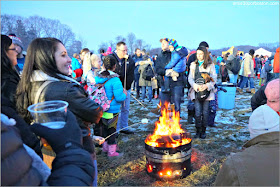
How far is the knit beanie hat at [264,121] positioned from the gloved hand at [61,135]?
5.35 feet

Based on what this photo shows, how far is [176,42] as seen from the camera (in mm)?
6199

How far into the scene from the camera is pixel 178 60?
6102 mm

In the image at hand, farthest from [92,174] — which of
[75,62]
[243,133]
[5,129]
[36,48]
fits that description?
[75,62]

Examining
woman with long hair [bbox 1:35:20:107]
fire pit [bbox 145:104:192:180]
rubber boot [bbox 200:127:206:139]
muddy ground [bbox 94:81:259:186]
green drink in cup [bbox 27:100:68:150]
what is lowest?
muddy ground [bbox 94:81:259:186]

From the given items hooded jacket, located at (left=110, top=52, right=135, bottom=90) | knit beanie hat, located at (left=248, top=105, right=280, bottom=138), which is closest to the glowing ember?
knit beanie hat, located at (left=248, top=105, right=280, bottom=138)

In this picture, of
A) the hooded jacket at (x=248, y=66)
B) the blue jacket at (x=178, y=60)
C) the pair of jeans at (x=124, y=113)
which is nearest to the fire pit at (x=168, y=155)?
the pair of jeans at (x=124, y=113)

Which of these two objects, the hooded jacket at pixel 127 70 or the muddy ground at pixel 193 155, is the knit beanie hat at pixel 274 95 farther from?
the hooded jacket at pixel 127 70

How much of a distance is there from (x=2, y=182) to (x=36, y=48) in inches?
55.8

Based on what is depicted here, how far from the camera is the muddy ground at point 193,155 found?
11.4 feet

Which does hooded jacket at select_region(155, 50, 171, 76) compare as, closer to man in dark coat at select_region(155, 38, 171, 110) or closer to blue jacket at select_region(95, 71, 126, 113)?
man in dark coat at select_region(155, 38, 171, 110)

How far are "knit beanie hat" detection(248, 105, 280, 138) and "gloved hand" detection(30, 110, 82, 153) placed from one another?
1.63 m

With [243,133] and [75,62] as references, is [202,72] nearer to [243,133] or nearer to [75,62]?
[243,133]

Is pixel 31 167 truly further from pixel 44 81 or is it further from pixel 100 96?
pixel 100 96

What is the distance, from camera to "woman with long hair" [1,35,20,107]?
1807 millimetres
